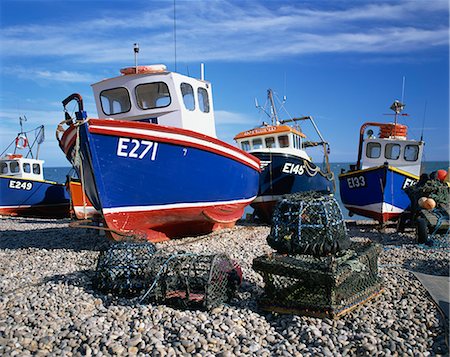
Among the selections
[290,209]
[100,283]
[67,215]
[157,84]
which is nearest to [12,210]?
[67,215]

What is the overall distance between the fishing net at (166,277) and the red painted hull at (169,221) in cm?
132

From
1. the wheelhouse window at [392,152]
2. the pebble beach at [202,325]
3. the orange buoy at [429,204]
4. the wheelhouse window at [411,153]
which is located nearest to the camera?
the pebble beach at [202,325]

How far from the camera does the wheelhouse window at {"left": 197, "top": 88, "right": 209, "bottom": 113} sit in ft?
31.0

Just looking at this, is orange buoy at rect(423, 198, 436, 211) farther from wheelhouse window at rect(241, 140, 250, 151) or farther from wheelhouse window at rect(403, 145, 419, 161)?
wheelhouse window at rect(241, 140, 250, 151)

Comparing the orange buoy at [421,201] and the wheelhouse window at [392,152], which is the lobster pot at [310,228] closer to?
the orange buoy at [421,201]

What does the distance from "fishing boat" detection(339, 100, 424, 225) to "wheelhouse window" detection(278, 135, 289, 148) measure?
7.54ft

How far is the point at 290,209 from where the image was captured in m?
4.83

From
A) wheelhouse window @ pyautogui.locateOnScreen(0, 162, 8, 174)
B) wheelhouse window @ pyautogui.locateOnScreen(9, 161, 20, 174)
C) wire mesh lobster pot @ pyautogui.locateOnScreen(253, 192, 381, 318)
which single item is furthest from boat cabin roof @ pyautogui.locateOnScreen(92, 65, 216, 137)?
wheelhouse window @ pyautogui.locateOnScreen(0, 162, 8, 174)

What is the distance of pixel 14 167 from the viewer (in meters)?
17.5

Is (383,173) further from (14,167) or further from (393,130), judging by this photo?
(14,167)

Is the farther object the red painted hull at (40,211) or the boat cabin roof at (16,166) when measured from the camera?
the boat cabin roof at (16,166)

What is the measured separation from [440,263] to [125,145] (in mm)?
5322

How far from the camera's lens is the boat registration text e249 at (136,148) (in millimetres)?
6941

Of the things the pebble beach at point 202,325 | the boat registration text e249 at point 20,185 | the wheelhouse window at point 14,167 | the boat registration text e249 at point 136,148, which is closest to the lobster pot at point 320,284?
the pebble beach at point 202,325
